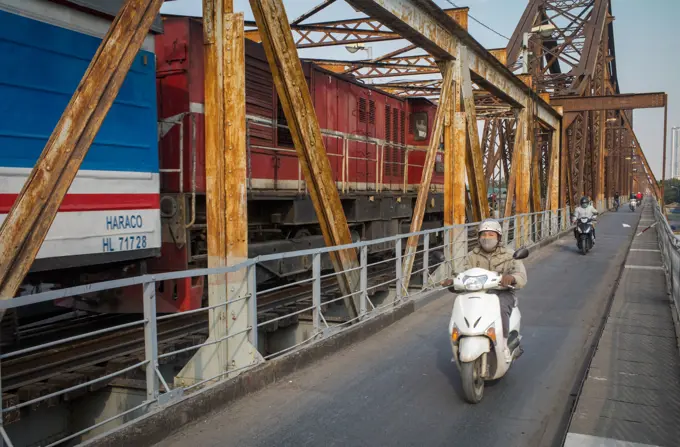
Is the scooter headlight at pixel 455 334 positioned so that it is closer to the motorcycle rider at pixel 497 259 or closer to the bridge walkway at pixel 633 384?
the motorcycle rider at pixel 497 259

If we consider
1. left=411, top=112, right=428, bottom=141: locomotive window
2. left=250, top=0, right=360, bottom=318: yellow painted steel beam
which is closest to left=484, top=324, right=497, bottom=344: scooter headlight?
left=250, top=0, right=360, bottom=318: yellow painted steel beam

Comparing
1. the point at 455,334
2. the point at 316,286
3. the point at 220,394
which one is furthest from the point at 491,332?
the point at 220,394

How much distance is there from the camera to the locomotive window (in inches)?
634

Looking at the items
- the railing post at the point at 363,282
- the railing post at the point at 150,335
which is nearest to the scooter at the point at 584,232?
the railing post at the point at 363,282

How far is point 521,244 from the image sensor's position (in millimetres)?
17750

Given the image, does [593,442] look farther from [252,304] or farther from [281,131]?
[281,131]

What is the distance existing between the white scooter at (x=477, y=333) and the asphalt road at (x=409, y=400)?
0.85 ft

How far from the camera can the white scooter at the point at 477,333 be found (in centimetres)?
492

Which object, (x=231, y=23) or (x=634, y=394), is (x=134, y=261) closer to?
(x=231, y=23)

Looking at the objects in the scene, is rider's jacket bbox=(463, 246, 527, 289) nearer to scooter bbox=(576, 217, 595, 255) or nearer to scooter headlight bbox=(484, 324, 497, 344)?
scooter headlight bbox=(484, 324, 497, 344)

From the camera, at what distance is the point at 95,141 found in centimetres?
649

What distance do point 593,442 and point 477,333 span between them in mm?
1220

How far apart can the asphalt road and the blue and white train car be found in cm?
261

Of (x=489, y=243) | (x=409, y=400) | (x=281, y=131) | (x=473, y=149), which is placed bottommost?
(x=409, y=400)
